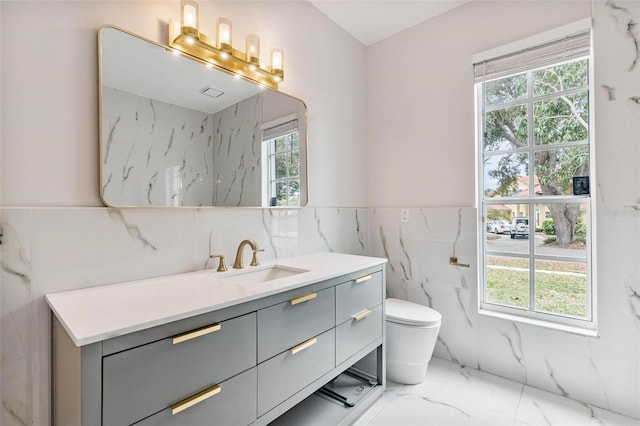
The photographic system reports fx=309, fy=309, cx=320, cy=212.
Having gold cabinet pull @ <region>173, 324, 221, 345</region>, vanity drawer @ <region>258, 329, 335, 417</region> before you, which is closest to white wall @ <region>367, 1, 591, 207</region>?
vanity drawer @ <region>258, 329, 335, 417</region>

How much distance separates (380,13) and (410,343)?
7.97 feet

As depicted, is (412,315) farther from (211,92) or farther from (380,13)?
(380,13)

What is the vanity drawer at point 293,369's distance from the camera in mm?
1210

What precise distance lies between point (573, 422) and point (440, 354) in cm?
86

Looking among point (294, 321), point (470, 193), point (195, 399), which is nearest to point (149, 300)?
point (195, 399)

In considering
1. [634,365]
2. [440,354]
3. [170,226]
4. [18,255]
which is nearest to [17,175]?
[18,255]

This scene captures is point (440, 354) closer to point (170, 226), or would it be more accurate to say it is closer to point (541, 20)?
point (170, 226)

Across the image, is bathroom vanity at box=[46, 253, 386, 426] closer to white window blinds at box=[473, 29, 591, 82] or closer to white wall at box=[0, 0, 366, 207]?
white wall at box=[0, 0, 366, 207]

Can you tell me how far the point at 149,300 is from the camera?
1081mm

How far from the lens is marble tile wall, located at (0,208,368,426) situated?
1.08 meters

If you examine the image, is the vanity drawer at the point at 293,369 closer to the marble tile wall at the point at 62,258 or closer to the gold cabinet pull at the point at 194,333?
the gold cabinet pull at the point at 194,333

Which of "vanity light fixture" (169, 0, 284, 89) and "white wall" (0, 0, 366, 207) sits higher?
"vanity light fixture" (169, 0, 284, 89)

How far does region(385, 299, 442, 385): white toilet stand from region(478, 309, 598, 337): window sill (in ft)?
1.50

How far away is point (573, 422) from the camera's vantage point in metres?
1.70
